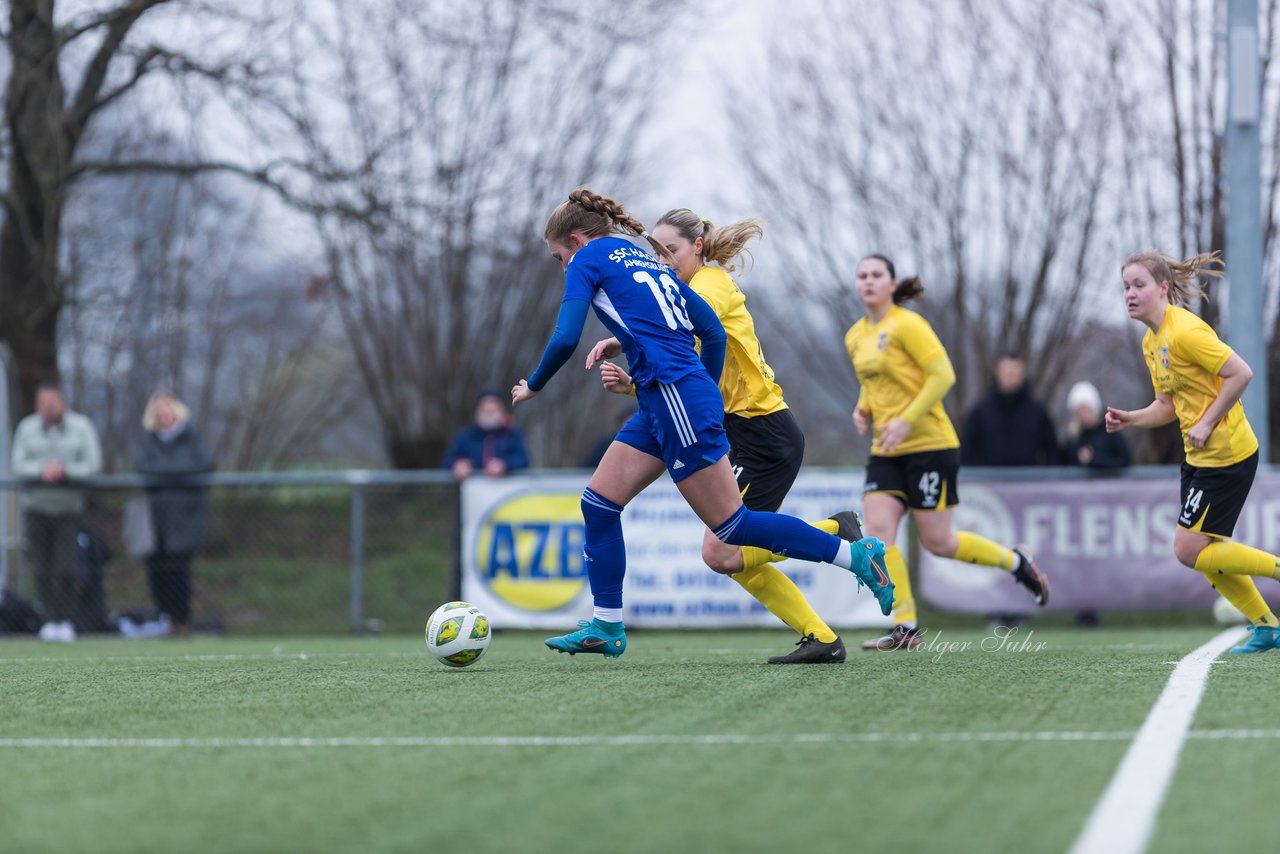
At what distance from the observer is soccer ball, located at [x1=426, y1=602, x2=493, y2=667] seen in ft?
22.5

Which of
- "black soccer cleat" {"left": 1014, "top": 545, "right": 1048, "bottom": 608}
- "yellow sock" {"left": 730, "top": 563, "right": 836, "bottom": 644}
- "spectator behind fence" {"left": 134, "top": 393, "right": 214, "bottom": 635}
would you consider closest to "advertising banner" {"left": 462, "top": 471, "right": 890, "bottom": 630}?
"spectator behind fence" {"left": 134, "top": 393, "right": 214, "bottom": 635}

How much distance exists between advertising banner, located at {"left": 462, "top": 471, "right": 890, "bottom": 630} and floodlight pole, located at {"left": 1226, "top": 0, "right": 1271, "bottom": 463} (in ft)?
10.5

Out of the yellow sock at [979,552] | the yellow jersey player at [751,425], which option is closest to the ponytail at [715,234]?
the yellow jersey player at [751,425]

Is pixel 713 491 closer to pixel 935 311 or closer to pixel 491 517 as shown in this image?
pixel 491 517

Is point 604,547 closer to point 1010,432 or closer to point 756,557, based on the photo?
point 756,557

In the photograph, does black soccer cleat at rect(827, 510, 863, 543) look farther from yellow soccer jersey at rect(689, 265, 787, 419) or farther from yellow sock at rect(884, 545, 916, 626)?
yellow sock at rect(884, 545, 916, 626)

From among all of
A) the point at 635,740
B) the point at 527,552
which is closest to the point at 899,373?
the point at 635,740

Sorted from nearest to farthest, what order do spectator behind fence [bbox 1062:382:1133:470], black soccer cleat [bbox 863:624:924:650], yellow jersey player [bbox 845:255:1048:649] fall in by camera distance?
black soccer cleat [bbox 863:624:924:650]
yellow jersey player [bbox 845:255:1048:649]
spectator behind fence [bbox 1062:382:1133:470]

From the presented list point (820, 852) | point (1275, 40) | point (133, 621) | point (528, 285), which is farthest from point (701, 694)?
point (528, 285)

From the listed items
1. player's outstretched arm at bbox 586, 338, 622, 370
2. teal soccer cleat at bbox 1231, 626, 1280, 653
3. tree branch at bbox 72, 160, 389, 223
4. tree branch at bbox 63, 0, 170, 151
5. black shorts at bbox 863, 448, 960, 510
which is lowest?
teal soccer cleat at bbox 1231, 626, 1280, 653

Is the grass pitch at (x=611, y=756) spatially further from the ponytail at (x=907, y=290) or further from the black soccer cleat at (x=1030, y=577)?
the ponytail at (x=907, y=290)

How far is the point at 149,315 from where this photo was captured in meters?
21.0

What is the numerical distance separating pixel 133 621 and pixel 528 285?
653cm

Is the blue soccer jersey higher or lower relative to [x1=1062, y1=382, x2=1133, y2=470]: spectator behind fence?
higher
